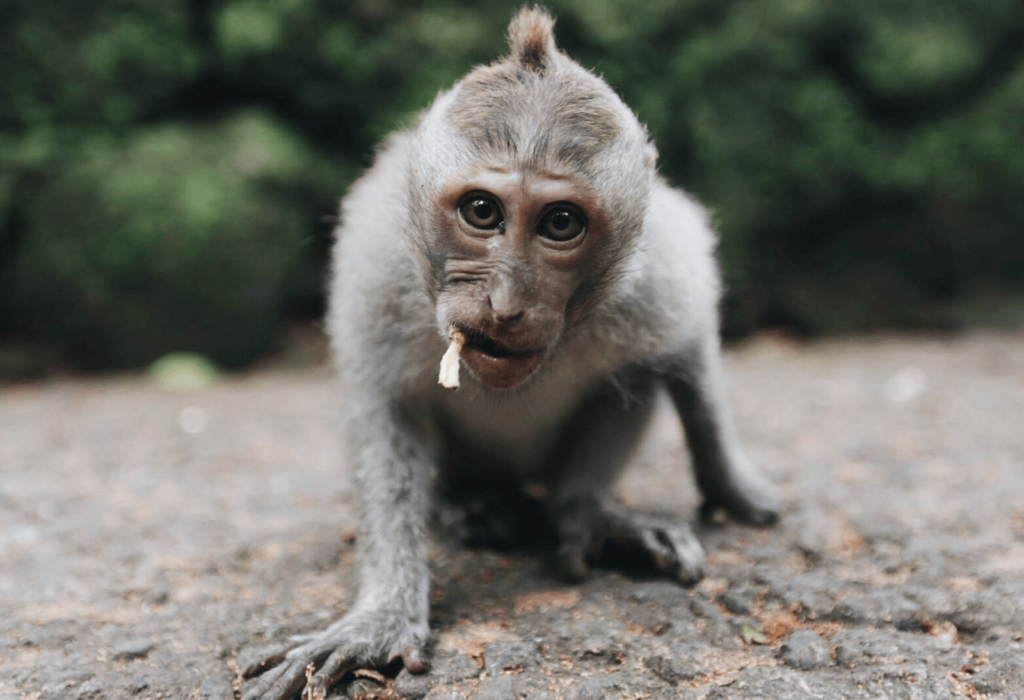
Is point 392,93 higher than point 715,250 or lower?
higher

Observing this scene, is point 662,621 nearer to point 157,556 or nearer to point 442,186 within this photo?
point 442,186

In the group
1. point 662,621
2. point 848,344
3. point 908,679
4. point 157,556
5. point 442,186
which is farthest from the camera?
point 848,344

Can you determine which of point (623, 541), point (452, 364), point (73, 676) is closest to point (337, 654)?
point (73, 676)

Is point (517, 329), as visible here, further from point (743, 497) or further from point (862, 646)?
point (743, 497)

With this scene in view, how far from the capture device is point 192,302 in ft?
24.1

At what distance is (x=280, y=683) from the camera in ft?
8.12

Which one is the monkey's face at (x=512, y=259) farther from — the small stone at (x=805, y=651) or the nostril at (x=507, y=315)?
the small stone at (x=805, y=651)

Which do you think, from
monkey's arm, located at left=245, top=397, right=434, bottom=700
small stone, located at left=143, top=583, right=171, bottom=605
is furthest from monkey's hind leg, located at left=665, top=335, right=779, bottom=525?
small stone, located at left=143, top=583, right=171, bottom=605

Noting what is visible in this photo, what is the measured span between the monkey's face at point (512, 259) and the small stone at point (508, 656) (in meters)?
0.79

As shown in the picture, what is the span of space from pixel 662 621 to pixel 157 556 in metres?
2.04

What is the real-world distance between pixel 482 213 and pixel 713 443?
154 centimetres

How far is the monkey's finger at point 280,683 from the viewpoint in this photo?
2.45m

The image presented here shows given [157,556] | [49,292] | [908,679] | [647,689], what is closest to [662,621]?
[647,689]

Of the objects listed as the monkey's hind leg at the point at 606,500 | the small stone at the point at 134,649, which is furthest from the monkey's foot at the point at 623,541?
the small stone at the point at 134,649
